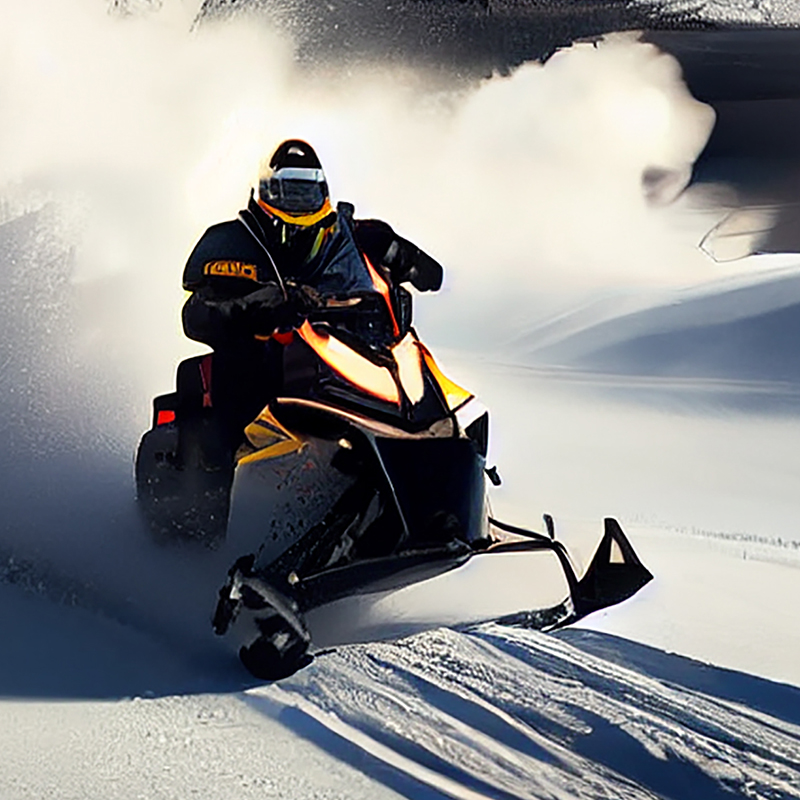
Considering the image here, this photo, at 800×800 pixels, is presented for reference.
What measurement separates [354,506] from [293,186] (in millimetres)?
869

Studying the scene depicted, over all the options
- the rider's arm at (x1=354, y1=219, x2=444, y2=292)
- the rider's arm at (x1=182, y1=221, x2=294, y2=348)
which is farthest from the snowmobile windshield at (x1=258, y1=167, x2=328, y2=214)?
the rider's arm at (x1=354, y1=219, x2=444, y2=292)

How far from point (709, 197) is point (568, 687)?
8.15 m

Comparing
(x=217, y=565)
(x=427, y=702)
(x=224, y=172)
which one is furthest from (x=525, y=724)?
(x=224, y=172)

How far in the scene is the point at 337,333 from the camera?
3.00 m

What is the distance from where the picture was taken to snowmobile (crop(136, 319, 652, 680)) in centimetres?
269

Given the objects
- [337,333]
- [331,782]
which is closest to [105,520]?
[337,333]

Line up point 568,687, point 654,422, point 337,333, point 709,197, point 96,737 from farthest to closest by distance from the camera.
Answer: point 709,197
point 654,422
point 337,333
point 568,687
point 96,737

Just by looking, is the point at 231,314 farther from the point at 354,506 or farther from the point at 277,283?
the point at 354,506

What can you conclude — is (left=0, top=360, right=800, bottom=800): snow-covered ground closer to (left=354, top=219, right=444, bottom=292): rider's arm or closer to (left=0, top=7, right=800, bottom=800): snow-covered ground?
(left=0, top=7, right=800, bottom=800): snow-covered ground

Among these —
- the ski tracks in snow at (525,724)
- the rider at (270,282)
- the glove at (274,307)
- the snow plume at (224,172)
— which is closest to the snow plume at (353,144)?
the snow plume at (224,172)

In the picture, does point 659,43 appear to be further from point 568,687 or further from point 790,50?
point 568,687

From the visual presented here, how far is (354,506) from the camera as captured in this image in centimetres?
278

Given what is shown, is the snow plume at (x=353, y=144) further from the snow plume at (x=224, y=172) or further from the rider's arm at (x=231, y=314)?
the rider's arm at (x=231, y=314)

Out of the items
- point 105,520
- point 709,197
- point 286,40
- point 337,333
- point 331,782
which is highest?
point 286,40
